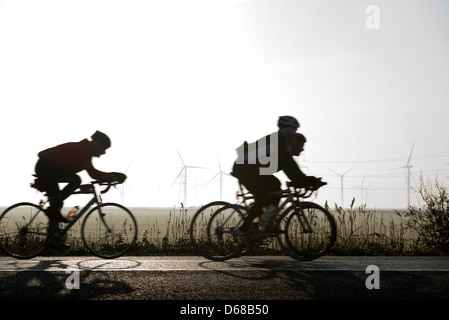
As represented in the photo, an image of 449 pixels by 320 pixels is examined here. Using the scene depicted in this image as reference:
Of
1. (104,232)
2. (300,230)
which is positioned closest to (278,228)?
(300,230)

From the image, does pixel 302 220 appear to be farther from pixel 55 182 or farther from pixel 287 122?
pixel 55 182

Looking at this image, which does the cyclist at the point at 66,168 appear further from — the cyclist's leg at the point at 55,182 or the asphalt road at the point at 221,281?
the asphalt road at the point at 221,281

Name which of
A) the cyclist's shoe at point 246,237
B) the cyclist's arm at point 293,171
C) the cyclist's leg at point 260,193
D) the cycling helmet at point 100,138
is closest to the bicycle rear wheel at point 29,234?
the cycling helmet at point 100,138

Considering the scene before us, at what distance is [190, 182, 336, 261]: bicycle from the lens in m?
6.14

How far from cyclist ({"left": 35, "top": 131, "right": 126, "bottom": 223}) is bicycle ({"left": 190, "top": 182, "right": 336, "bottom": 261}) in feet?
5.36

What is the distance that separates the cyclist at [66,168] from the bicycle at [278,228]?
5.36 feet

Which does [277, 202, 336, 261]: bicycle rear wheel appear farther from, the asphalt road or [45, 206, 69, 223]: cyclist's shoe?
[45, 206, 69, 223]: cyclist's shoe

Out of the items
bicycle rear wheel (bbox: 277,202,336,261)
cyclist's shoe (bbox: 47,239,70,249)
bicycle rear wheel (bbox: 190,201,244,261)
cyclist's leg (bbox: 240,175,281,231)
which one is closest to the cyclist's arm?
cyclist's leg (bbox: 240,175,281,231)

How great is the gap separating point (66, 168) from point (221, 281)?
11.0 ft

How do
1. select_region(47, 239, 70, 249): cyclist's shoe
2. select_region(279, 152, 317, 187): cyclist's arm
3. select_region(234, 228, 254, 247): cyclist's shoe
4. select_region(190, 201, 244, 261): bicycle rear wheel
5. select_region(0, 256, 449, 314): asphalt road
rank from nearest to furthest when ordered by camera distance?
select_region(0, 256, 449, 314): asphalt road < select_region(279, 152, 317, 187): cyclist's arm < select_region(234, 228, 254, 247): cyclist's shoe < select_region(190, 201, 244, 261): bicycle rear wheel < select_region(47, 239, 70, 249): cyclist's shoe

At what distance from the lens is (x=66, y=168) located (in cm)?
674

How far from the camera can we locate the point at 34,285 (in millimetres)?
4496
